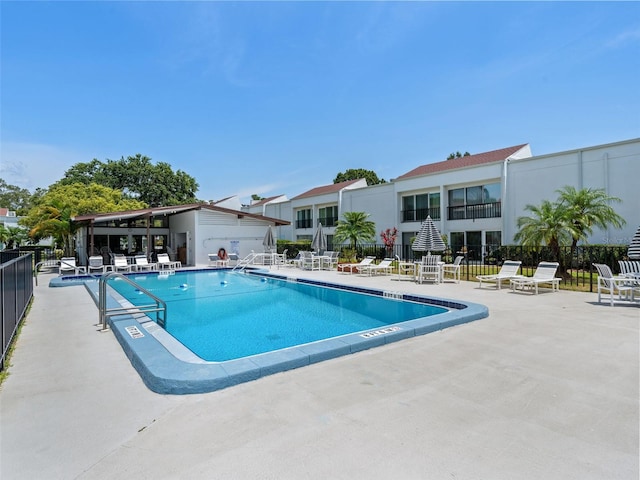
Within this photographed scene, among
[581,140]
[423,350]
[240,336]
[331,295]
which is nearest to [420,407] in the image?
[423,350]

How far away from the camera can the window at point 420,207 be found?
25.6m

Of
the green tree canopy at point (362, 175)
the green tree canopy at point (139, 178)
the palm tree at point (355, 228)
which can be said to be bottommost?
the palm tree at point (355, 228)

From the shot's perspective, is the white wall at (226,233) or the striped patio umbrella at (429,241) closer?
the striped patio umbrella at (429,241)

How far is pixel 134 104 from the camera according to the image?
21078 mm

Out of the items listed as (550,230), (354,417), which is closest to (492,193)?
(550,230)

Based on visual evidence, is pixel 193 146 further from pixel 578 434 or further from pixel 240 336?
pixel 578 434

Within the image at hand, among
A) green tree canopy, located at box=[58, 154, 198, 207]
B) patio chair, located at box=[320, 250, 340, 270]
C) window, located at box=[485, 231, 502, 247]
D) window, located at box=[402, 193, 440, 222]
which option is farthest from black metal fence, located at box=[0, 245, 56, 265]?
window, located at box=[402, 193, 440, 222]

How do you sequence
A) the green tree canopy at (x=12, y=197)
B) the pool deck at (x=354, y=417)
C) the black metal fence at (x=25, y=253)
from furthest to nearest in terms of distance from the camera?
1. the green tree canopy at (x=12, y=197)
2. the black metal fence at (x=25, y=253)
3. the pool deck at (x=354, y=417)

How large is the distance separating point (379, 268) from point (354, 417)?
14204mm

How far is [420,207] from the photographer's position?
87.4 feet

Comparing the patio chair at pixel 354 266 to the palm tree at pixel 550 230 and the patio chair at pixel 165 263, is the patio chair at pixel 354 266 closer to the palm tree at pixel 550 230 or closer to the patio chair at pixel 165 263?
the palm tree at pixel 550 230

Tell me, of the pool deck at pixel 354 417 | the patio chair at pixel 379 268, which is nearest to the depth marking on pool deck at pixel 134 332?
Result: the pool deck at pixel 354 417

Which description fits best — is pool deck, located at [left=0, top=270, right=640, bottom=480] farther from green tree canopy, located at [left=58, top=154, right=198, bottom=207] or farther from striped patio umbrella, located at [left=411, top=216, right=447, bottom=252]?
green tree canopy, located at [left=58, top=154, right=198, bottom=207]

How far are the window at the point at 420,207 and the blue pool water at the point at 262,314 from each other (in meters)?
14.6
